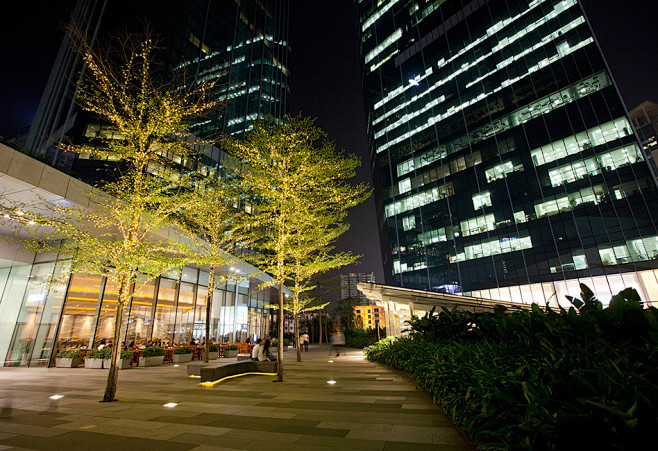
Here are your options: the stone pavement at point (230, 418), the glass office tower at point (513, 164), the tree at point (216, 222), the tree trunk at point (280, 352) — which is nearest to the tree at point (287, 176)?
the tree trunk at point (280, 352)


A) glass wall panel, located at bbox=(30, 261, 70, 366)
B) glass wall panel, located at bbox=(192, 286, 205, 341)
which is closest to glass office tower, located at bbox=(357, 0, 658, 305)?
glass wall panel, located at bbox=(192, 286, 205, 341)

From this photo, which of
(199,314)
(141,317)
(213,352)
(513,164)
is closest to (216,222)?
(141,317)

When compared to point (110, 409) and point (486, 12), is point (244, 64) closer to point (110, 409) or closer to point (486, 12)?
point (486, 12)

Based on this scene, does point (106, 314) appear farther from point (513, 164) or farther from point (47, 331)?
point (513, 164)

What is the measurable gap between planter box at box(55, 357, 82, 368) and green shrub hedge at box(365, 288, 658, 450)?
739 inches

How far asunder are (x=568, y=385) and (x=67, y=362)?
2145 centimetres

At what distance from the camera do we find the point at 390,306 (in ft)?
68.9

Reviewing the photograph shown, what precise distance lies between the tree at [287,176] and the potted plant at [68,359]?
12.3 meters

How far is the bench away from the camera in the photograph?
32.4ft

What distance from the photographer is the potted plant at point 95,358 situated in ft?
49.7

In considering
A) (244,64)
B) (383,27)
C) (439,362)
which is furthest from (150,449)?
(383,27)

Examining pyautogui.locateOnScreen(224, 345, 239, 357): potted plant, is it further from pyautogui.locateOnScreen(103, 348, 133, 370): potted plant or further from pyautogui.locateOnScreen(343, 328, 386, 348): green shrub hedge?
pyautogui.locateOnScreen(343, 328, 386, 348): green shrub hedge

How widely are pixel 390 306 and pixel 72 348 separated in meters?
19.3


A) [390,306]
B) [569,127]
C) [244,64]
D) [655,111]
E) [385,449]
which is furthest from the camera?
[655,111]
